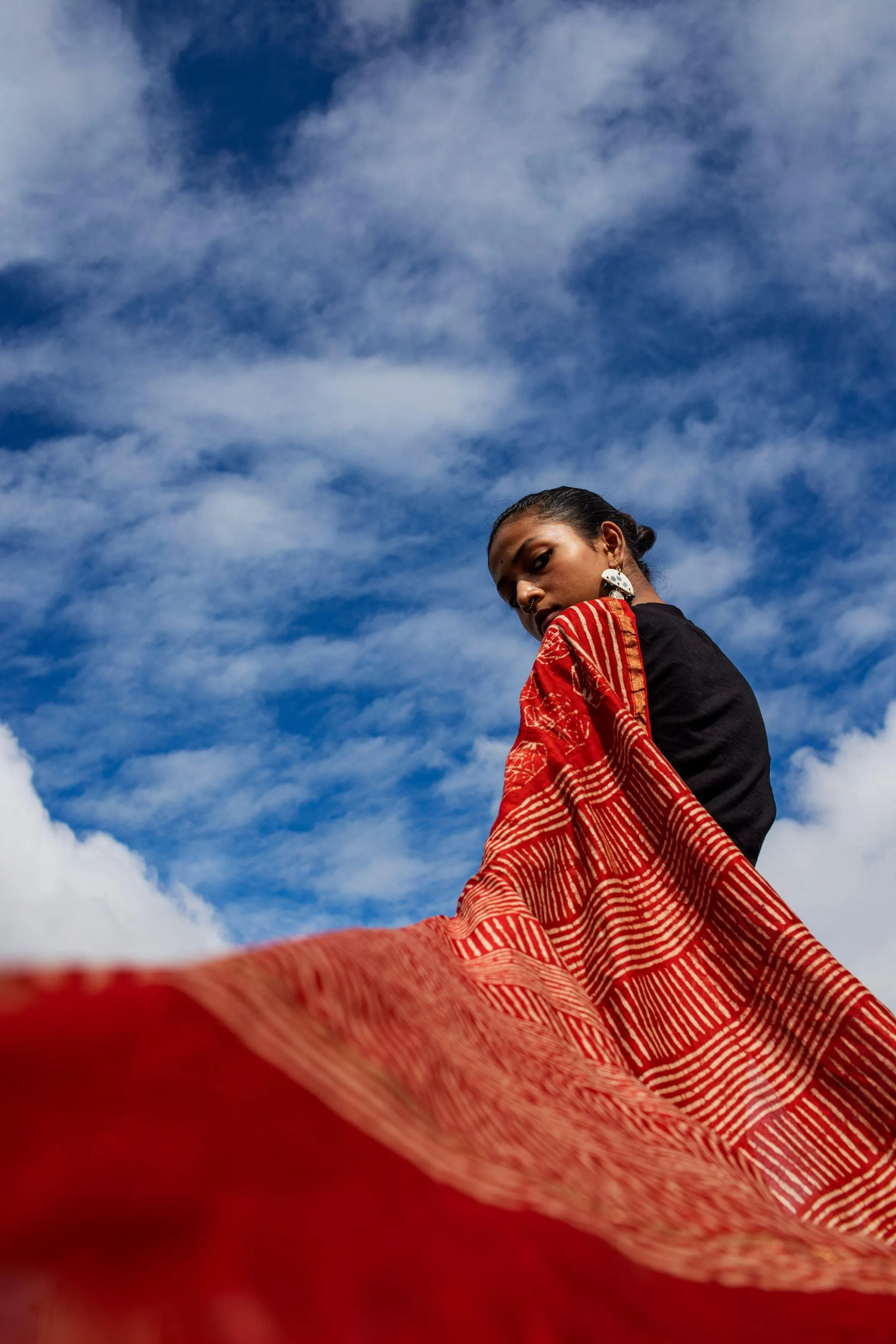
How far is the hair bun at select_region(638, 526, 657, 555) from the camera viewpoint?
283 centimetres

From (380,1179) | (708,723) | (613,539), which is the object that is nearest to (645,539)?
(613,539)

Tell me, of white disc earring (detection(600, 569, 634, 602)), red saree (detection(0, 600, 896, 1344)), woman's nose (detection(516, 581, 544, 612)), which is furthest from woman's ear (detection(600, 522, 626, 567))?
red saree (detection(0, 600, 896, 1344))

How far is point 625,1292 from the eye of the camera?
462 millimetres

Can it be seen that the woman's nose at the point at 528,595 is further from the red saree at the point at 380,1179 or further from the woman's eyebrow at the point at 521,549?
the red saree at the point at 380,1179

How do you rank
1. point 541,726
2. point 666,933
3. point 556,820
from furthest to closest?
point 541,726 < point 556,820 < point 666,933

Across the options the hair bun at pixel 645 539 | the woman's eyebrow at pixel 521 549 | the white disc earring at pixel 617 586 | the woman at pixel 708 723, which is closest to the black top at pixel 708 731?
the woman at pixel 708 723

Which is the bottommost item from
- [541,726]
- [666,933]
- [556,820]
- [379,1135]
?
[379,1135]

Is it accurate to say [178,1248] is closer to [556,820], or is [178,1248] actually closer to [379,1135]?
[379,1135]

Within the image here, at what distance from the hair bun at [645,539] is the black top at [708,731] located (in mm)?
974

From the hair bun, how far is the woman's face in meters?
0.28

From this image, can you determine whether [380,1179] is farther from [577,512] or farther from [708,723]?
[577,512]

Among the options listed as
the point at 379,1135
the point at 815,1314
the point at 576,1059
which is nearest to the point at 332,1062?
the point at 379,1135

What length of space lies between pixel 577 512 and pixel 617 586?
28 centimetres

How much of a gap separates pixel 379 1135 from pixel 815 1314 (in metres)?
0.28
